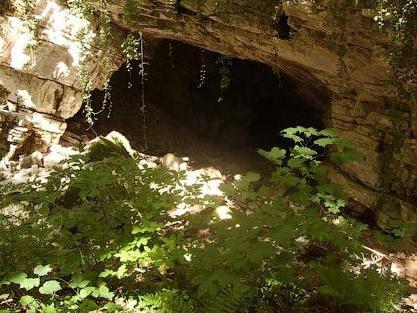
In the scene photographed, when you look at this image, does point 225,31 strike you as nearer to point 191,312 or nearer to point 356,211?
point 356,211

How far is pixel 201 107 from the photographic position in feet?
35.2

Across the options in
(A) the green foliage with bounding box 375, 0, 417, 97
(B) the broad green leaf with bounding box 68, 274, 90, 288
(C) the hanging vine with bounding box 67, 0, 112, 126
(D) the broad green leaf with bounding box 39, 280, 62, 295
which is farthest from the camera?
(C) the hanging vine with bounding box 67, 0, 112, 126

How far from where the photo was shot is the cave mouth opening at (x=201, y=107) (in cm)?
971

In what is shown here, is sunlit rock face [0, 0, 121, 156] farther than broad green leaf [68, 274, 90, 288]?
Yes

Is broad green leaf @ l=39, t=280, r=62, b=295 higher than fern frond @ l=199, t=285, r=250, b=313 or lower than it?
lower

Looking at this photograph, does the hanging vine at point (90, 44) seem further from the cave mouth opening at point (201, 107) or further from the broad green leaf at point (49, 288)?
the broad green leaf at point (49, 288)

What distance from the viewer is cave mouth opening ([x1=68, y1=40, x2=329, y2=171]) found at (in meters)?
9.71

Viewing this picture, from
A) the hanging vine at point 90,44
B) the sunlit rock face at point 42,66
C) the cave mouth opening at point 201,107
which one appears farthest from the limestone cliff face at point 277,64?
the cave mouth opening at point 201,107

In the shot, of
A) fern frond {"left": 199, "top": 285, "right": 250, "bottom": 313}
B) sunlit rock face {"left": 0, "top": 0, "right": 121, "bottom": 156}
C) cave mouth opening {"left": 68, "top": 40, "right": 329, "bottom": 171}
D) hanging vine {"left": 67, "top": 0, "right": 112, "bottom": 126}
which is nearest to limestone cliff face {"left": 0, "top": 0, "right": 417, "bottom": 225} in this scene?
sunlit rock face {"left": 0, "top": 0, "right": 121, "bottom": 156}

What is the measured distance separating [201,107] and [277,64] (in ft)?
12.5

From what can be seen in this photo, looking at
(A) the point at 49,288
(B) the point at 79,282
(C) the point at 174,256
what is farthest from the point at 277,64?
(A) the point at 49,288

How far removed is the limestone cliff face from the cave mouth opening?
204 centimetres

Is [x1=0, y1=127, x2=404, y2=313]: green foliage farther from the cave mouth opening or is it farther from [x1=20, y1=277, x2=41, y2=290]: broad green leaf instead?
the cave mouth opening

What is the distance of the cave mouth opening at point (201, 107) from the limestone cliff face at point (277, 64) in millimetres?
2037
